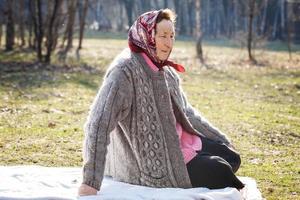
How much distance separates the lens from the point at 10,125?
320 inches

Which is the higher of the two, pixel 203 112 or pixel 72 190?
pixel 72 190

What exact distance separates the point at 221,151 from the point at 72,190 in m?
1.25

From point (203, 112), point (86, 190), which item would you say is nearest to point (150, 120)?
point (86, 190)

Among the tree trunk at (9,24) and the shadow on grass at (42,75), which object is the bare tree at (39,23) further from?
the tree trunk at (9,24)

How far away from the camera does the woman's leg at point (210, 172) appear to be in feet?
13.2

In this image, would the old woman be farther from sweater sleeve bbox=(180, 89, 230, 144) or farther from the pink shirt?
sweater sleeve bbox=(180, 89, 230, 144)

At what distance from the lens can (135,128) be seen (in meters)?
4.00

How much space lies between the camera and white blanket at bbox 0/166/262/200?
3822 millimetres

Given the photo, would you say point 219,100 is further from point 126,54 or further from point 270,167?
point 126,54

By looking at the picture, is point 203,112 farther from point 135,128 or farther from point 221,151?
point 135,128

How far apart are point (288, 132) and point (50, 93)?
520 cm

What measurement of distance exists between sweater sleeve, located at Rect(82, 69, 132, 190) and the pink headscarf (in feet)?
0.89

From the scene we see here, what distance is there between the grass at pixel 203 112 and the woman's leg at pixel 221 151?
84cm

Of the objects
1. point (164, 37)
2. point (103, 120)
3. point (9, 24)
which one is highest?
point (164, 37)
